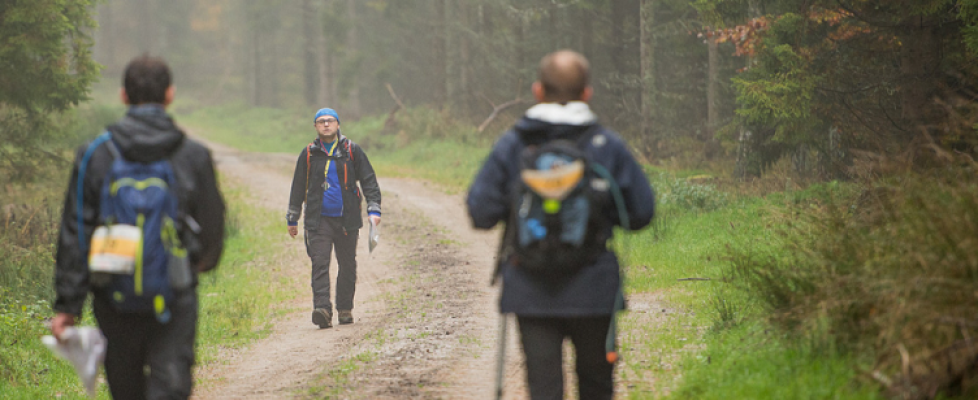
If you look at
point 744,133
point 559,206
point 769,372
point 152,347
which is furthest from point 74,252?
point 744,133

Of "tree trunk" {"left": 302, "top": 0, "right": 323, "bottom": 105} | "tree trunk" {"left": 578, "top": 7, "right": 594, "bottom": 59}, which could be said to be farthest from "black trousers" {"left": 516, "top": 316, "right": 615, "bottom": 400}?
"tree trunk" {"left": 302, "top": 0, "right": 323, "bottom": 105}

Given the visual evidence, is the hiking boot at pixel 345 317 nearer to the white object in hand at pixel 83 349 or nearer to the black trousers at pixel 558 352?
the white object in hand at pixel 83 349

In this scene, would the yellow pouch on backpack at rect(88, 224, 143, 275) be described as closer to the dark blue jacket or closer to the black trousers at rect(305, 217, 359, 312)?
the dark blue jacket

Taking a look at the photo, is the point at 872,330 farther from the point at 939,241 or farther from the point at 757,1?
the point at 757,1

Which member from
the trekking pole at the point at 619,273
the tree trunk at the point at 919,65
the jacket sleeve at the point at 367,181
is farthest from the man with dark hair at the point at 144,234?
the tree trunk at the point at 919,65

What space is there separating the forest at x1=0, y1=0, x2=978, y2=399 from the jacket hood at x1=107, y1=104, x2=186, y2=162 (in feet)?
11.5

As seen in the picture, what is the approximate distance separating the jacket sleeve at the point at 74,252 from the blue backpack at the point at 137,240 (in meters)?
0.03

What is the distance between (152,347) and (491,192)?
1.76 meters

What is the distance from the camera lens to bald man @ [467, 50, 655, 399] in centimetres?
364

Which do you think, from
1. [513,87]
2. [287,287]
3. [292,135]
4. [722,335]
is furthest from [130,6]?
[722,335]

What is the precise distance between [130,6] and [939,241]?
7822cm

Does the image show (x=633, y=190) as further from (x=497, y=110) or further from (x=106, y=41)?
(x=106, y=41)

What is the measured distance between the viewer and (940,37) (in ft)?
37.1

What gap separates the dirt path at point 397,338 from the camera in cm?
646
